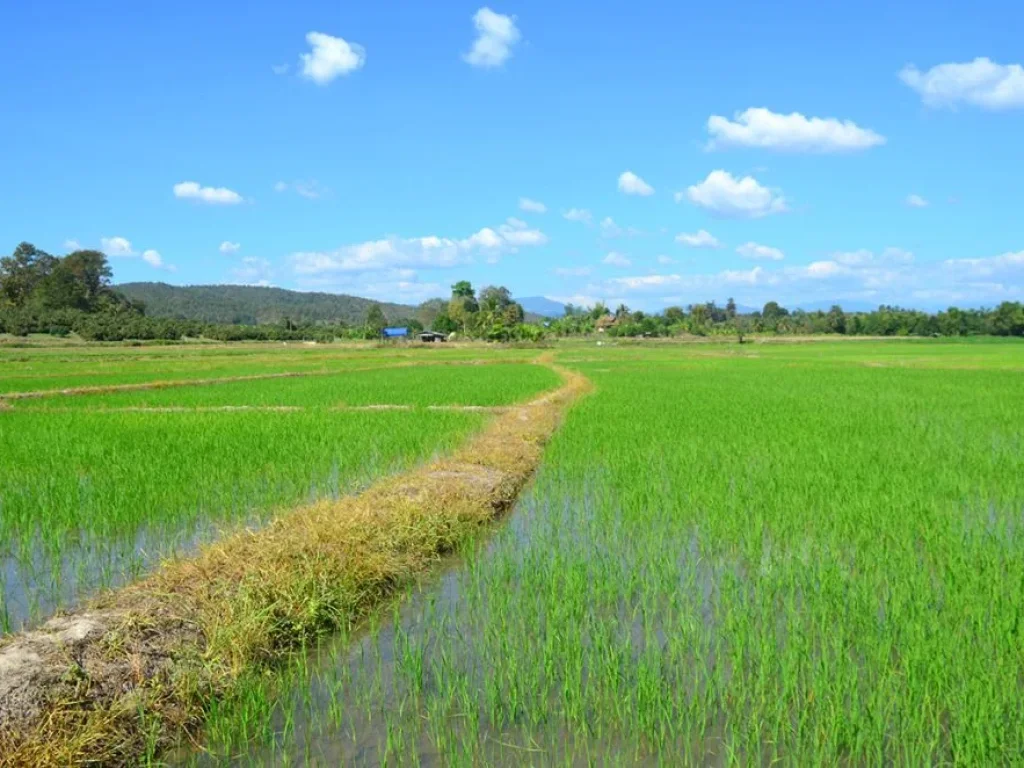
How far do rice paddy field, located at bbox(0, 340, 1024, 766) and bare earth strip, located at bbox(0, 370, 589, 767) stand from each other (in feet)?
0.55

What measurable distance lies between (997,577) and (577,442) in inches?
207

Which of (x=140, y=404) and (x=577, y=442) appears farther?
(x=140, y=404)

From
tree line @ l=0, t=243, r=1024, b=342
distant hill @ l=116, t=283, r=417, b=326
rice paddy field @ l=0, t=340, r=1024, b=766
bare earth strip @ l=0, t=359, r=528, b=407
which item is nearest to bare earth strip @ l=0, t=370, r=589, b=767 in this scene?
rice paddy field @ l=0, t=340, r=1024, b=766

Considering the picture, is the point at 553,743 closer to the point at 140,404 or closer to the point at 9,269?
the point at 140,404

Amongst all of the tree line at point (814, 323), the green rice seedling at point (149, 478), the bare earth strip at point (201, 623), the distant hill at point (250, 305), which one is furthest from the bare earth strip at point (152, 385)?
the distant hill at point (250, 305)

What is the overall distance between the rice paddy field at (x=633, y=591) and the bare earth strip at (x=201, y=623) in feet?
0.55

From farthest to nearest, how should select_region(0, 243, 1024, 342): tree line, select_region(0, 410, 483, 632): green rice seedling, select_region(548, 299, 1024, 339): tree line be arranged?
1. select_region(548, 299, 1024, 339): tree line
2. select_region(0, 243, 1024, 342): tree line
3. select_region(0, 410, 483, 632): green rice seedling

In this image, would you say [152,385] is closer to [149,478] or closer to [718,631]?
[149,478]

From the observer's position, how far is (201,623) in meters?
3.32

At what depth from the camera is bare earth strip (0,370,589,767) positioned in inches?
101

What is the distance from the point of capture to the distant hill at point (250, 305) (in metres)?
94.2

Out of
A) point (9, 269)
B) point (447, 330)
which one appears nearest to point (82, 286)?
point (9, 269)

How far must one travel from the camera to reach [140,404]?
520 inches

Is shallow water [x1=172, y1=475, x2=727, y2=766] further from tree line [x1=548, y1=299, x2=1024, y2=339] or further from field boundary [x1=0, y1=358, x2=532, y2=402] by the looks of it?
tree line [x1=548, y1=299, x2=1024, y2=339]
